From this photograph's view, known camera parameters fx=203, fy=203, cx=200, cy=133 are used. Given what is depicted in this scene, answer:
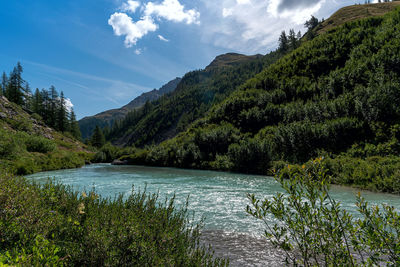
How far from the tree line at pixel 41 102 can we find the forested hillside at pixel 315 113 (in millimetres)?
54981

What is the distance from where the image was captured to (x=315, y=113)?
38.3 meters

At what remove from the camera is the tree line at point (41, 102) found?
78.1m

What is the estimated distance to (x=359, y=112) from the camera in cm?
3272

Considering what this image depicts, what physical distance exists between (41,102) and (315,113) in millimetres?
99781

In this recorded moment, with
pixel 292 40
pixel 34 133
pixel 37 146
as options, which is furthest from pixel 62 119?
pixel 292 40

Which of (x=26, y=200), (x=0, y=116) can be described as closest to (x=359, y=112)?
(x=26, y=200)

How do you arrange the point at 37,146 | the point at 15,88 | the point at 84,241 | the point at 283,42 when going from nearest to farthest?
the point at 84,241 → the point at 37,146 → the point at 15,88 → the point at 283,42

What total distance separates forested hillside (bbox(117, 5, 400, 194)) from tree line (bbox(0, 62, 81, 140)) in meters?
55.0

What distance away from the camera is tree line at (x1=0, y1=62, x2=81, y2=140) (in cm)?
7807

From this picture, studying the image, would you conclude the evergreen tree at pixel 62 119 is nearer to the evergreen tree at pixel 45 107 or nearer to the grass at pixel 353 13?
the evergreen tree at pixel 45 107

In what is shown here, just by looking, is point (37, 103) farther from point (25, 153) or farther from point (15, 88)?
point (25, 153)

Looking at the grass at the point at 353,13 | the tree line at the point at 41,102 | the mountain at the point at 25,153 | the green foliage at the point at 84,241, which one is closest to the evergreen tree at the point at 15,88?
the tree line at the point at 41,102

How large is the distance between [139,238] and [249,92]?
200 feet

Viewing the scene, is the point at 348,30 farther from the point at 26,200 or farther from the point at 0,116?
the point at 0,116
